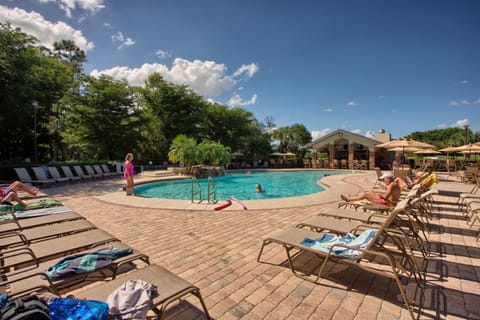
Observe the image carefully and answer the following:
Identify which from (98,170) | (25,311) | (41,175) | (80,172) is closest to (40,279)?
(25,311)

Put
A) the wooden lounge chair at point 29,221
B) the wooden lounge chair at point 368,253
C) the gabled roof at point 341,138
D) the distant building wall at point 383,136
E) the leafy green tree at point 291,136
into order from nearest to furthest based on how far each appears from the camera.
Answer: the wooden lounge chair at point 368,253 < the wooden lounge chair at point 29,221 < the gabled roof at point 341,138 < the distant building wall at point 383,136 < the leafy green tree at point 291,136

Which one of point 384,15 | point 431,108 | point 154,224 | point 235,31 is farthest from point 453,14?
point 431,108

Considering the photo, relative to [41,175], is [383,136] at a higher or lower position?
higher

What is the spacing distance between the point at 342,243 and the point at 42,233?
4020 mm

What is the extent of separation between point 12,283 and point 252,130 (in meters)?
30.1

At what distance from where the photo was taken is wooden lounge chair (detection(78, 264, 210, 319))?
65.0 inches

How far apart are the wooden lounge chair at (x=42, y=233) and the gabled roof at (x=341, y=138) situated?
25.1m

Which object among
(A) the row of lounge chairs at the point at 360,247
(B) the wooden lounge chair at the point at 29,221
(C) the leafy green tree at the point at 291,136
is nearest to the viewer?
(A) the row of lounge chairs at the point at 360,247

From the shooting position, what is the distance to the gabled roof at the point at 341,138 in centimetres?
2308

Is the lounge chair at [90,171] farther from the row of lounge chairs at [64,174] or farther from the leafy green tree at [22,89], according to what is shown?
the leafy green tree at [22,89]

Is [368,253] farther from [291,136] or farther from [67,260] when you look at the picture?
[291,136]

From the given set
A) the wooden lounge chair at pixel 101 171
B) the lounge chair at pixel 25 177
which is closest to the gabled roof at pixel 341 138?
the wooden lounge chair at pixel 101 171

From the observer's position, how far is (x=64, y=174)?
1314 centimetres

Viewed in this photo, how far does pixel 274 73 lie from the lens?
69.4ft
